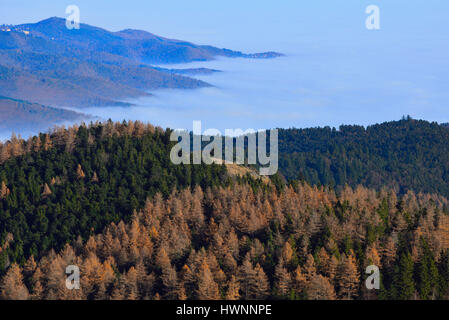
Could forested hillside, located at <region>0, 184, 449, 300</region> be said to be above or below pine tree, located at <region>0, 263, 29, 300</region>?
above

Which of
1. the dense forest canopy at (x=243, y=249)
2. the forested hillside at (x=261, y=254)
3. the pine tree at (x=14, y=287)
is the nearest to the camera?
the forested hillside at (x=261, y=254)

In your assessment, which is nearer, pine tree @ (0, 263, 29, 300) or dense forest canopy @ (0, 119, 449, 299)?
dense forest canopy @ (0, 119, 449, 299)

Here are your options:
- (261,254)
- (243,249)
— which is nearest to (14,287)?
(243,249)

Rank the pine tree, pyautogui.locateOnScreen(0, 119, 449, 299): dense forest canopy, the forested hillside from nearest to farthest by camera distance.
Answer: the forested hillside < pyautogui.locateOnScreen(0, 119, 449, 299): dense forest canopy < the pine tree

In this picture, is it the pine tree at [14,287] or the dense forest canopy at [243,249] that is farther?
the pine tree at [14,287]

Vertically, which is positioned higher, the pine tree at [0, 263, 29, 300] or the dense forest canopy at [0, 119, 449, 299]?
the dense forest canopy at [0, 119, 449, 299]

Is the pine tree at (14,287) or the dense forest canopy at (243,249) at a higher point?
the dense forest canopy at (243,249)

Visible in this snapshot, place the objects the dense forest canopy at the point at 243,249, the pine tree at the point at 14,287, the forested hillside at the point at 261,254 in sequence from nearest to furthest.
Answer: the forested hillside at the point at 261,254 < the dense forest canopy at the point at 243,249 < the pine tree at the point at 14,287

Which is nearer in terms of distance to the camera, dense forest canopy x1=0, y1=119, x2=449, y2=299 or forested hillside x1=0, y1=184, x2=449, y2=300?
forested hillside x1=0, y1=184, x2=449, y2=300

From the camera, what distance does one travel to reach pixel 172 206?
17750 centimetres

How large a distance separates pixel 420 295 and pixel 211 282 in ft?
134

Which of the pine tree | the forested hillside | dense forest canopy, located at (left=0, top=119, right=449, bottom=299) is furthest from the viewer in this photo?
the pine tree
